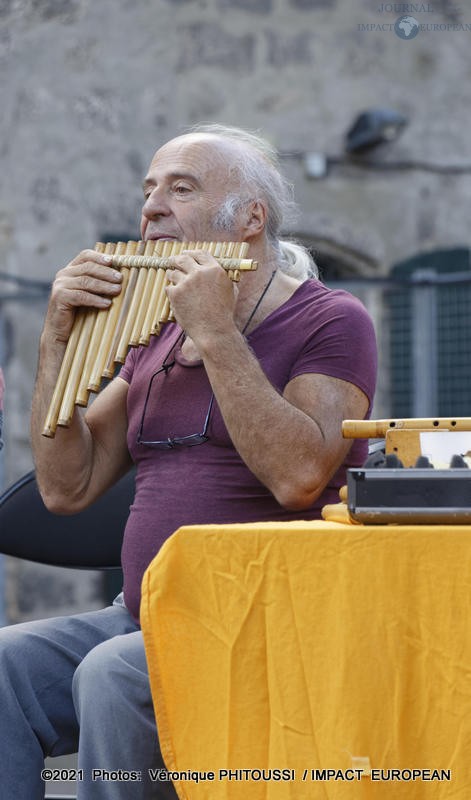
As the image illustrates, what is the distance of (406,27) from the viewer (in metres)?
8.27

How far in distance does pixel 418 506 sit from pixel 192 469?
90cm

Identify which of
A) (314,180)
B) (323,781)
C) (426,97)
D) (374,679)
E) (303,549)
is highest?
(426,97)

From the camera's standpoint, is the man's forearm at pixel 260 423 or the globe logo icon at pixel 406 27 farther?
the globe logo icon at pixel 406 27

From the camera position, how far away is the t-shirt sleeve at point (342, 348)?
120 inches

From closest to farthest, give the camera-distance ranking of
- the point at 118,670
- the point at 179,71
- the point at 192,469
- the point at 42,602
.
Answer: the point at 118,670
the point at 192,469
the point at 42,602
the point at 179,71

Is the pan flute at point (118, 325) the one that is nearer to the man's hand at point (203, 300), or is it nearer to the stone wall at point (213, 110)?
the man's hand at point (203, 300)

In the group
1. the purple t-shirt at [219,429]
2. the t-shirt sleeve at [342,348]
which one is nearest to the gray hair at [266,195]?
the purple t-shirt at [219,429]

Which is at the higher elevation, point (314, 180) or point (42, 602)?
point (314, 180)

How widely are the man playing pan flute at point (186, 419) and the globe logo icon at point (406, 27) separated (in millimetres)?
4988

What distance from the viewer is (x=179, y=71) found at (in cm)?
809

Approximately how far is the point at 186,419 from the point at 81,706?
2.46ft

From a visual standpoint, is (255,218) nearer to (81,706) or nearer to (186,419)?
(186,419)

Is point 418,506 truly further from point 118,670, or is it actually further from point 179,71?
point 179,71

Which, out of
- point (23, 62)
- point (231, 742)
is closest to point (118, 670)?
point (231, 742)
